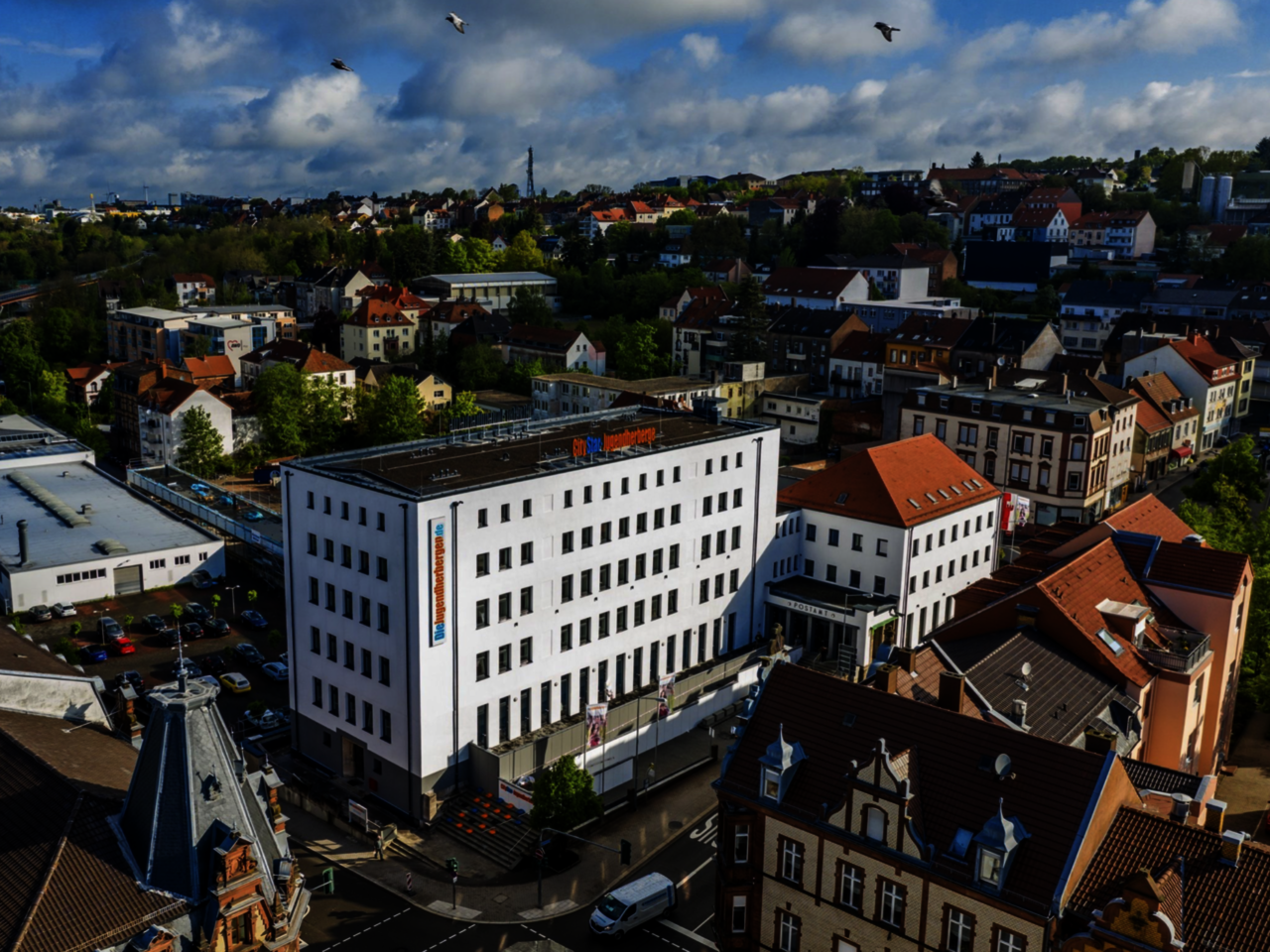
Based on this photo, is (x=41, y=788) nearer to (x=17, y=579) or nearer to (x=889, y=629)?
(x=889, y=629)

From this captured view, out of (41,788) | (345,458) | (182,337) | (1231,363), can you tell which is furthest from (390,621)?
(182,337)

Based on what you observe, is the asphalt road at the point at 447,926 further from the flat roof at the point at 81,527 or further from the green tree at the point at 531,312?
the green tree at the point at 531,312

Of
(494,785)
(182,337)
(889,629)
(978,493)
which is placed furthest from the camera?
(182,337)

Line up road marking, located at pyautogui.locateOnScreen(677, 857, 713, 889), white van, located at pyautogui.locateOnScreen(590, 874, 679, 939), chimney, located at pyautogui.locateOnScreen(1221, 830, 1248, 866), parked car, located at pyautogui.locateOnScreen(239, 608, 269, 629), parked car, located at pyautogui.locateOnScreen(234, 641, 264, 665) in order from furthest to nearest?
parked car, located at pyautogui.locateOnScreen(239, 608, 269, 629)
parked car, located at pyautogui.locateOnScreen(234, 641, 264, 665)
road marking, located at pyautogui.locateOnScreen(677, 857, 713, 889)
white van, located at pyautogui.locateOnScreen(590, 874, 679, 939)
chimney, located at pyautogui.locateOnScreen(1221, 830, 1248, 866)

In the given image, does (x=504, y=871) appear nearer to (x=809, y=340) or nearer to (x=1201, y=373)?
(x=1201, y=373)

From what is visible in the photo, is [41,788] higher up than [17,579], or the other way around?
[41,788]

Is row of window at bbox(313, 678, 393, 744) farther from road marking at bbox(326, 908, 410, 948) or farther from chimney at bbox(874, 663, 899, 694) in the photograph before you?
chimney at bbox(874, 663, 899, 694)

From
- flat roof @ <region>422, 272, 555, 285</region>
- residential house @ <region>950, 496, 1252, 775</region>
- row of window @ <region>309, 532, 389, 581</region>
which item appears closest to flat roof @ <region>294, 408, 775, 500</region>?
row of window @ <region>309, 532, 389, 581</region>
